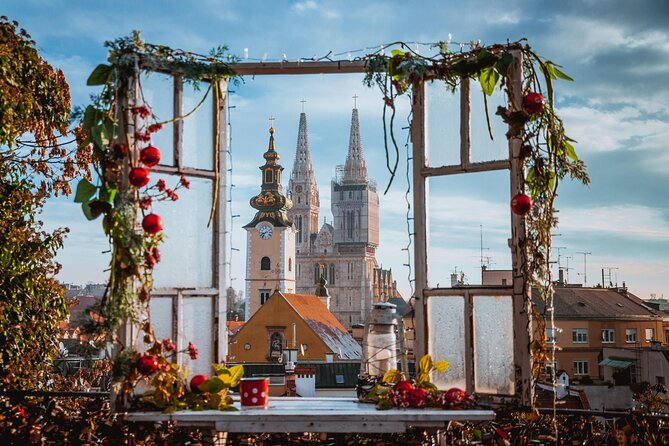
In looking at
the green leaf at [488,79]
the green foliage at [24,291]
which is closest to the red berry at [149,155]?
the green leaf at [488,79]

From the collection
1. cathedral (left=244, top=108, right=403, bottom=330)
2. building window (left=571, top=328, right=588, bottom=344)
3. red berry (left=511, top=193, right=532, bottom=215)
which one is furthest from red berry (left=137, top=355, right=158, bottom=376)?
cathedral (left=244, top=108, right=403, bottom=330)

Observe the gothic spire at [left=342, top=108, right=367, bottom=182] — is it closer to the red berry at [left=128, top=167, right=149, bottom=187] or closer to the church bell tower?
the church bell tower

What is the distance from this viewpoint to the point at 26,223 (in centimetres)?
663

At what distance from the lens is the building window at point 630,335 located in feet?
116

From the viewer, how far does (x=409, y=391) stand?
11.9 ft

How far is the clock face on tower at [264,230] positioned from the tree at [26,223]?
54.8 m

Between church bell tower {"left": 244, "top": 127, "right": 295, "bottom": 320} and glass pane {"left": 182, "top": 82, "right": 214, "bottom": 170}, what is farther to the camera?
church bell tower {"left": 244, "top": 127, "right": 295, "bottom": 320}

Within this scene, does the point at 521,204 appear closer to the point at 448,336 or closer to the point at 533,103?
the point at 533,103

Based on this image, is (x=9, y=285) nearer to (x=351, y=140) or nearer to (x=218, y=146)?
(x=218, y=146)

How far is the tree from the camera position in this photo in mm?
6285

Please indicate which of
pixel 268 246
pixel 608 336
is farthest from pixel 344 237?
pixel 608 336

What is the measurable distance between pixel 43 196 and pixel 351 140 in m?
112

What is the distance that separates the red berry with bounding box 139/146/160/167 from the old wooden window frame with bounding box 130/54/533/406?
0.35 feet

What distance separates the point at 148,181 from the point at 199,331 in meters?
0.72
